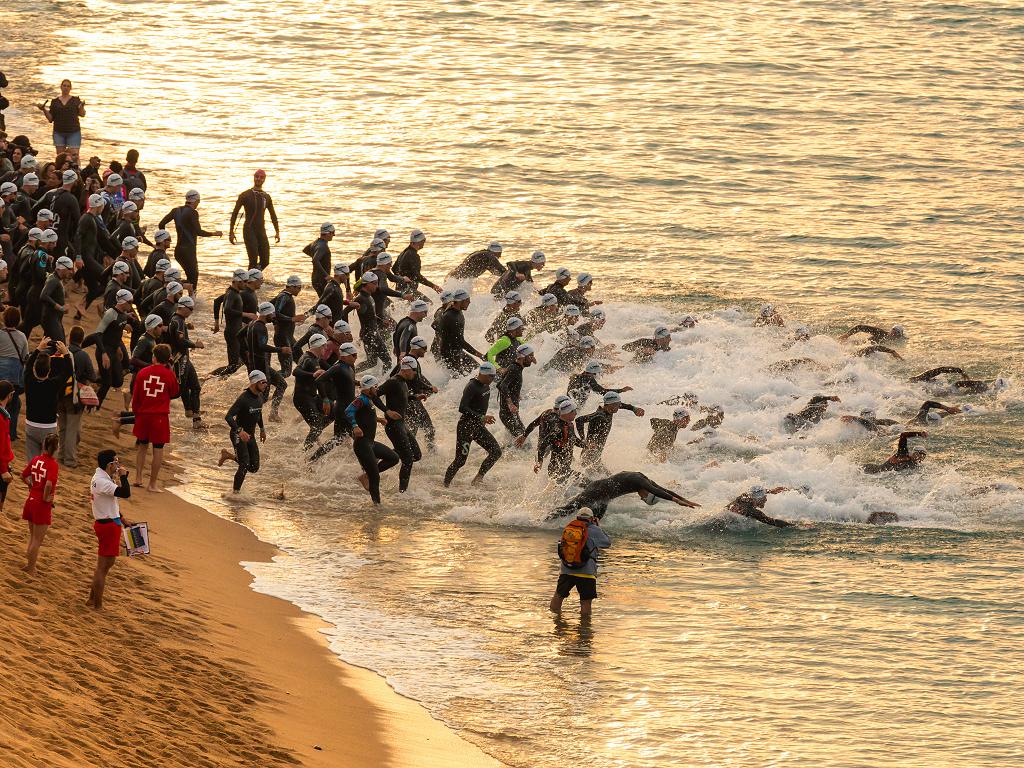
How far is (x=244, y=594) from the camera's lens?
15.2 meters

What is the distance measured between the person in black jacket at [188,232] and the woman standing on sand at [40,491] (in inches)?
439

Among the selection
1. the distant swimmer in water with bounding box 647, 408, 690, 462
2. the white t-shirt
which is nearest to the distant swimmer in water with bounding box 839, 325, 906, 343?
the distant swimmer in water with bounding box 647, 408, 690, 462

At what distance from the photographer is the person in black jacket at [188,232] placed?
24281 mm

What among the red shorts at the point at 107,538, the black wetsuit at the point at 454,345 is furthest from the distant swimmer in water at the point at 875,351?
the red shorts at the point at 107,538

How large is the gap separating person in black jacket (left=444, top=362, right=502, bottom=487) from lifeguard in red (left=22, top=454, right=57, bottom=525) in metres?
6.98

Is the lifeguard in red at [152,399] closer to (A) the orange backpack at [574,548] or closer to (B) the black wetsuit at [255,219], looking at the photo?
(A) the orange backpack at [574,548]

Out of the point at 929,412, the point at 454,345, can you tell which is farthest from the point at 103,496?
the point at 929,412

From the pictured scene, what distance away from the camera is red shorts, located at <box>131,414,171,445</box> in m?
17.0

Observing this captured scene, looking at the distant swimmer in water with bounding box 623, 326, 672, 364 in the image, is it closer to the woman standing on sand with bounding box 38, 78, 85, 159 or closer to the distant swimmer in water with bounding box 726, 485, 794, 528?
the distant swimmer in water with bounding box 726, 485, 794, 528

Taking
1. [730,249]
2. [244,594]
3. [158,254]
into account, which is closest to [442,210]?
[730,249]

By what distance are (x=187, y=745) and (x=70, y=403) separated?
6.30m

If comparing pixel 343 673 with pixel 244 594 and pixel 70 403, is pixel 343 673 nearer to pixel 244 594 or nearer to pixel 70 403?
pixel 244 594

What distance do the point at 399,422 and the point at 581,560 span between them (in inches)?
169

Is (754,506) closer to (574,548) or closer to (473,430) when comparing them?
(473,430)
